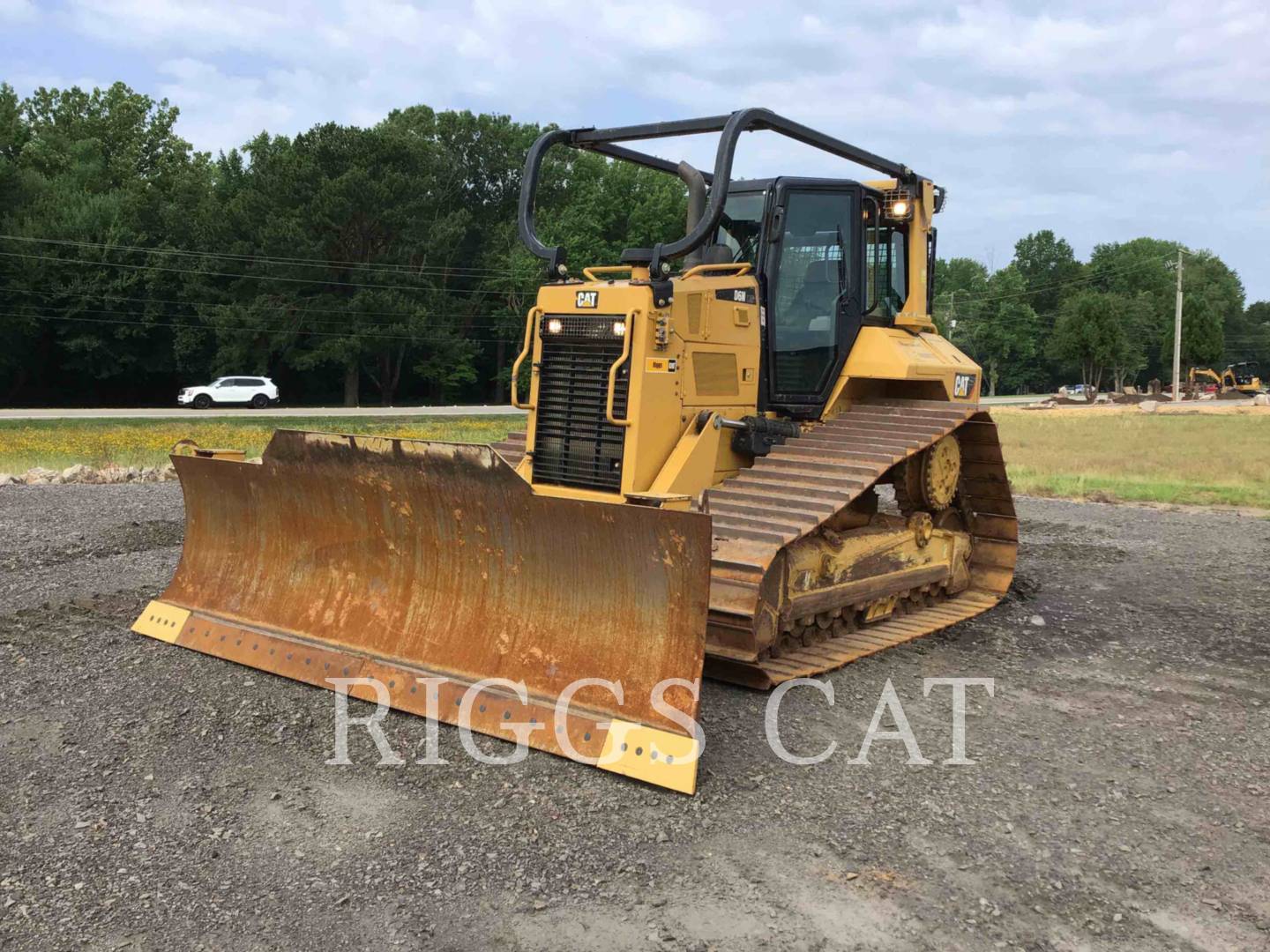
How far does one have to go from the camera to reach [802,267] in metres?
7.32

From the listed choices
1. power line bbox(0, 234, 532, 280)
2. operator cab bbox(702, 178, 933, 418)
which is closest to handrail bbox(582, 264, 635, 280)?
operator cab bbox(702, 178, 933, 418)

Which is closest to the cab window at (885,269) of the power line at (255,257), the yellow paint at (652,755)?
the yellow paint at (652,755)

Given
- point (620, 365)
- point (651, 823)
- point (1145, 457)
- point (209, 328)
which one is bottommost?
point (651, 823)

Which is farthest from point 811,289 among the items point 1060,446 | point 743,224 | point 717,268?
point 1060,446

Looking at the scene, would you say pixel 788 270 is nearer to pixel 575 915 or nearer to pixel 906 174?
pixel 906 174

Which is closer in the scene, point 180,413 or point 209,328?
point 180,413

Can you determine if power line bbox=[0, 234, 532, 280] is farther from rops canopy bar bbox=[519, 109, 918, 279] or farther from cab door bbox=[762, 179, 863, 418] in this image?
cab door bbox=[762, 179, 863, 418]

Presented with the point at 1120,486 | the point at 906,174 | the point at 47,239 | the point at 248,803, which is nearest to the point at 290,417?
the point at 47,239

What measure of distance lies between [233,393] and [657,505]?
39.1 metres

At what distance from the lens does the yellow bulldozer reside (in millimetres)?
4996

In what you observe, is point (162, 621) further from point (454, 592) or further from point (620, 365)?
point (620, 365)

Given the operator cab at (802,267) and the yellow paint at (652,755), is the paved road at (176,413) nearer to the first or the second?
the operator cab at (802,267)

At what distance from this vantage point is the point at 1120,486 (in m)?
16.3

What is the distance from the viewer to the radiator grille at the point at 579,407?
Answer: 624cm
